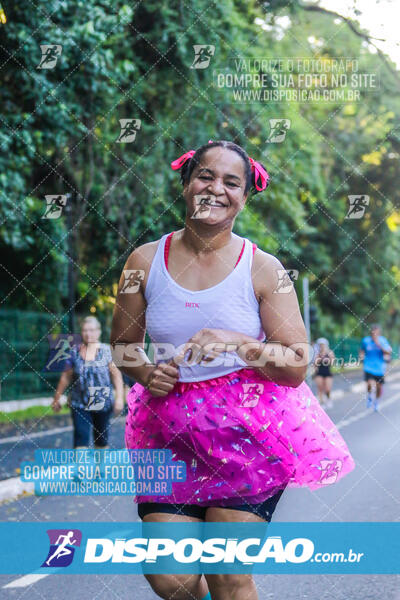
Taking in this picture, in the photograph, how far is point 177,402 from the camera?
9.97 feet

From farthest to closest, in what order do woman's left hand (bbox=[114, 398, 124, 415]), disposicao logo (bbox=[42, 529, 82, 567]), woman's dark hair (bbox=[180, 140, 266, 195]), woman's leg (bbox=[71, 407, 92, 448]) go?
woman's leg (bbox=[71, 407, 92, 448]), woman's left hand (bbox=[114, 398, 124, 415]), disposicao logo (bbox=[42, 529, 82, 567]), woman's dark hair (bbox=[180, 140, 266, 195])

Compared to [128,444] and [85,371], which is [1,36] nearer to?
[85,371]

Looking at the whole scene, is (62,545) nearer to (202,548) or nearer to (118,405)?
(202,548)

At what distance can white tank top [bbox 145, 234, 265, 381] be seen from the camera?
119 inches

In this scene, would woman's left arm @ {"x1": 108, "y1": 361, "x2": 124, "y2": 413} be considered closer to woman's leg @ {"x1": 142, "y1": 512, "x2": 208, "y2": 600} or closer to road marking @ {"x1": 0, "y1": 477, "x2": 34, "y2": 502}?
road marking @ {"x1": 0, "y1": 477, "x2": 34, "y2": 502}

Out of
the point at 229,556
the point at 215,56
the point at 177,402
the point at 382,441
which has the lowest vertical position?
the point at 382,441

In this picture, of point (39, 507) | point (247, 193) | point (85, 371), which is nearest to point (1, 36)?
point (85, 371)

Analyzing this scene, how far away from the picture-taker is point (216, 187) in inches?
122

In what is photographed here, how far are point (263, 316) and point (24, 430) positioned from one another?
12702 mm

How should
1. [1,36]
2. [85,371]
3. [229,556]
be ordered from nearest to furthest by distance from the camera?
[229,556], [85,371], [1,36]

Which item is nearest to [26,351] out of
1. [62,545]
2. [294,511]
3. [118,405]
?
[118,405]

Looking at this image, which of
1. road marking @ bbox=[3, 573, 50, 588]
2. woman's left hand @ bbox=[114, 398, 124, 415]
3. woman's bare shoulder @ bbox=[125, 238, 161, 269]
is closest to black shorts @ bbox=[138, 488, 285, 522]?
woman's bare shoulder @ bbox=[125, 238, 161, 269]

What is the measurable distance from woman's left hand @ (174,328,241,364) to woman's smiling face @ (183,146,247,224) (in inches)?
15.3

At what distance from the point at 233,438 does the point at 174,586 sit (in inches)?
19.7
